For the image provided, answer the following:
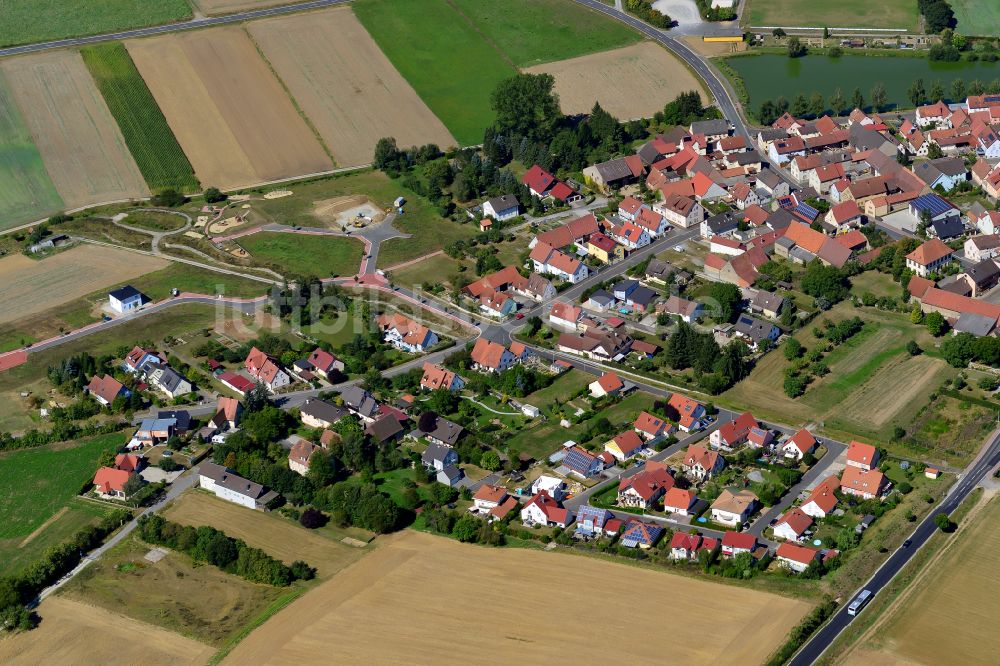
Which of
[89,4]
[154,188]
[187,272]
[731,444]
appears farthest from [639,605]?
[89,4]

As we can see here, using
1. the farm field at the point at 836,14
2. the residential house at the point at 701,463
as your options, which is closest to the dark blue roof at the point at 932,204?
the residential house at the point at 701,463

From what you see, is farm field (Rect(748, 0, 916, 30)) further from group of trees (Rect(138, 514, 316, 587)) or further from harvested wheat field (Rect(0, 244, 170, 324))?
group of trees (Rect(138, 514, 316, 587))

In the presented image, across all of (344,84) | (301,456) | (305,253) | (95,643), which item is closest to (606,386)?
(301,456)

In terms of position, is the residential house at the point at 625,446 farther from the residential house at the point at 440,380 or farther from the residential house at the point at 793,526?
the residential house at the point at 440,380

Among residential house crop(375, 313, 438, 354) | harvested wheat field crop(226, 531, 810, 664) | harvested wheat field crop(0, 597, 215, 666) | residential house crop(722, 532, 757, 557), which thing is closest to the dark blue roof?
residential house crop(375, 313, 438, 354)

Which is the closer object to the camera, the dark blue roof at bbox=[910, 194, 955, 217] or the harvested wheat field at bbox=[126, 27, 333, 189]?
the dark blue roof at bbox=[910, 194, 955, 217]

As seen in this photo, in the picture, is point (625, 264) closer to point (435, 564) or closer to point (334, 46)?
point (435, 564)

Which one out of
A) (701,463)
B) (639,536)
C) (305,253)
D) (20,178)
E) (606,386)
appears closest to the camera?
(639,536)

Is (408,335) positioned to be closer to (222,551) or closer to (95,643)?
(222,551)

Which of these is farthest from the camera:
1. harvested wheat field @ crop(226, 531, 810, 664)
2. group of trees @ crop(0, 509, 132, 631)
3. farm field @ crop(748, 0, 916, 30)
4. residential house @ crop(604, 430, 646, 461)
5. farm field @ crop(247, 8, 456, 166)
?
farm field @ crop(748, 0, 916, 30)
